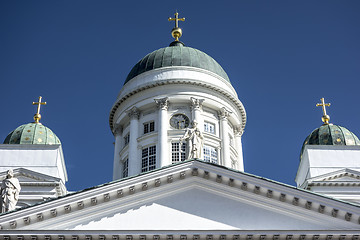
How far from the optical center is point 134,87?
47.6 m

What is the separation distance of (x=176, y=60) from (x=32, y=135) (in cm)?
1173

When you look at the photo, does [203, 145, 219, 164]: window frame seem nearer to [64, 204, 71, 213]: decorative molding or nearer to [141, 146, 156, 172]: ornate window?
[141, 146, 156, 172]: ornate window

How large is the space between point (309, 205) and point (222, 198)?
3554 millimetres

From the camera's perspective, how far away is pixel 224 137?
45.7 meters

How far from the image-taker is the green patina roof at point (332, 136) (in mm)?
43562

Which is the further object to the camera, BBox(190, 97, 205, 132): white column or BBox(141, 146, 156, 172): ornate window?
BBox(190, 97, 205, 132): white column

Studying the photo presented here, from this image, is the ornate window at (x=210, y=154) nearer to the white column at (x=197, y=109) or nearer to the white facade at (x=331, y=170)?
the white column at (x=197, y=109)

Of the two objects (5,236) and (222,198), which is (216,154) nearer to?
(222,198)

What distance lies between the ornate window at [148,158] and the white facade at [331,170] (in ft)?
30.8

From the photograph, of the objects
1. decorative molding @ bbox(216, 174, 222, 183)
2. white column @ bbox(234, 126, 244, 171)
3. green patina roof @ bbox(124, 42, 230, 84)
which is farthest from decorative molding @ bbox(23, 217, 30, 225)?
green patina roof @ bbox(124, 42, 230, 84)

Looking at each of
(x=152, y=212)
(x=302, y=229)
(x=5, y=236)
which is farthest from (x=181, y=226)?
(x=5, y=236)

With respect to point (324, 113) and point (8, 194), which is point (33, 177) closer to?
point (8, 194)

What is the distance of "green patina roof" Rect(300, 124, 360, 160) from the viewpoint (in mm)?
43562

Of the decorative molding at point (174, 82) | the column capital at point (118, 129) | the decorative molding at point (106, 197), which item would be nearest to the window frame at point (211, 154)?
the decorative molding at point (174, 82)
